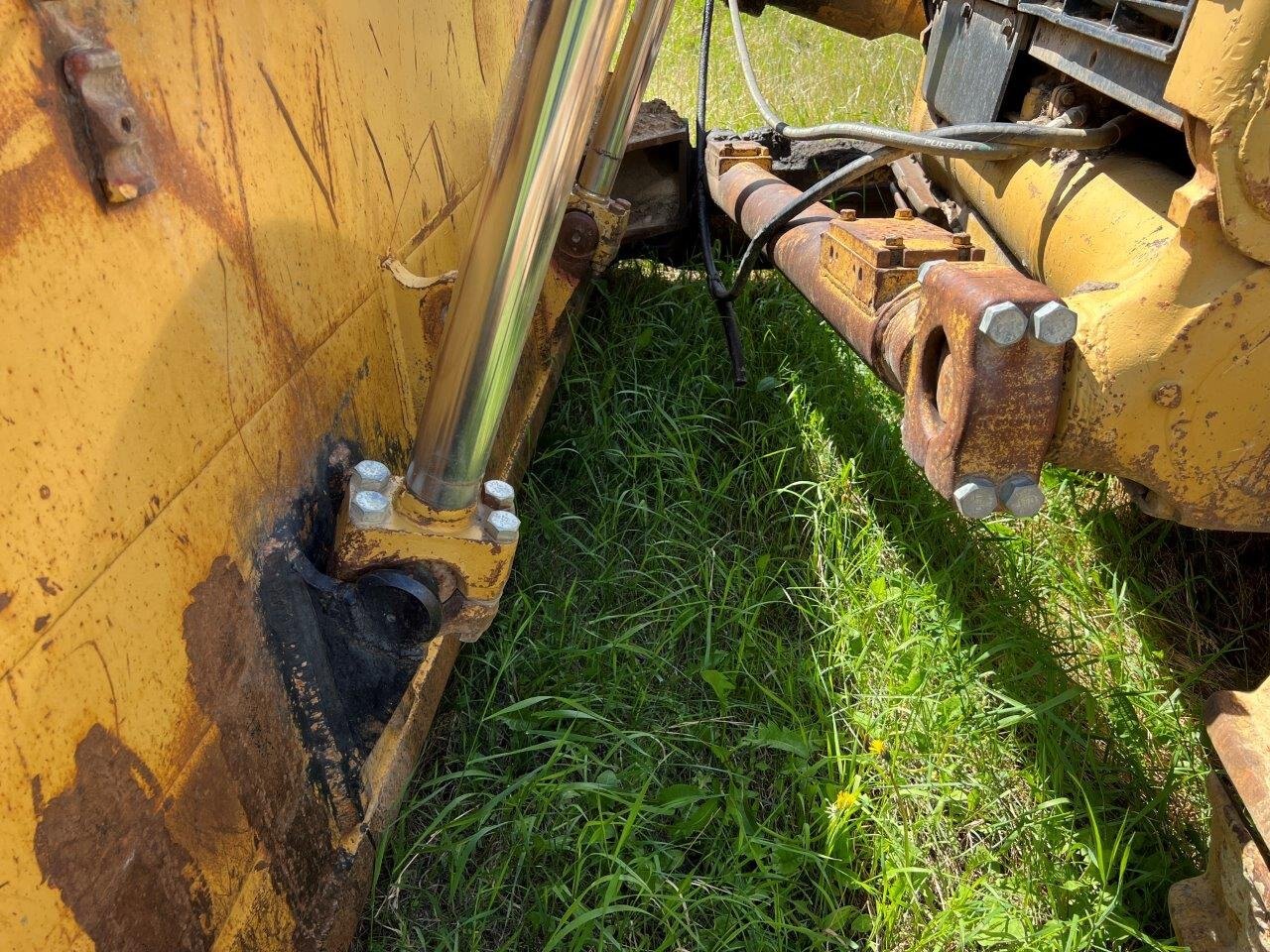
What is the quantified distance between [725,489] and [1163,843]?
1.22 m

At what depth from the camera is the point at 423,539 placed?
1.21 metres

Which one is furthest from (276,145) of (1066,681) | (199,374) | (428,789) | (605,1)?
(1066,681)

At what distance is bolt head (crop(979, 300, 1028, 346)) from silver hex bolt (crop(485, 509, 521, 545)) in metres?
0.61

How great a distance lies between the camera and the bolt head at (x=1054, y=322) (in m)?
1.16

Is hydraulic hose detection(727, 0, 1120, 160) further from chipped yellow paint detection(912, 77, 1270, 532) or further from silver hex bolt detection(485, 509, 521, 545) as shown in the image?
silver hex bolt detection(485, 509, 521, 545)

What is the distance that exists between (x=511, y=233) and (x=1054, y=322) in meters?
0.63

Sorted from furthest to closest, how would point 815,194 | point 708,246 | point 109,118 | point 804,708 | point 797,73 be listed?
point 797,73, point 708,246, point 815,194, point 804,708, point 109,118

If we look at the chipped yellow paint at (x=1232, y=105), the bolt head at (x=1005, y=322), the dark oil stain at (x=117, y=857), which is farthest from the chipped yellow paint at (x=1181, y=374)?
the dark oil stain at (x=117, y=857)

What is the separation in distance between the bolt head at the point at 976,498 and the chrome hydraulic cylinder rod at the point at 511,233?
58 cm

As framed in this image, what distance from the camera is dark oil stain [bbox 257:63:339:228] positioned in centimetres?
116

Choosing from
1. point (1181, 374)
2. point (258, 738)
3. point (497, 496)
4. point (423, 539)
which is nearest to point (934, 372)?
point (1181, 374)

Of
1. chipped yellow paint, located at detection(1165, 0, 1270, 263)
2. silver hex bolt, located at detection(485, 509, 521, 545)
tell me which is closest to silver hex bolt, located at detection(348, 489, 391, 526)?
silver hex bolt, located at detection(485, 509, 521, 545)

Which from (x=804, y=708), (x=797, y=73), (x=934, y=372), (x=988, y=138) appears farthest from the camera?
(x=797, y=73)

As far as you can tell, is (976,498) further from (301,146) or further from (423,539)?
(301,146)
